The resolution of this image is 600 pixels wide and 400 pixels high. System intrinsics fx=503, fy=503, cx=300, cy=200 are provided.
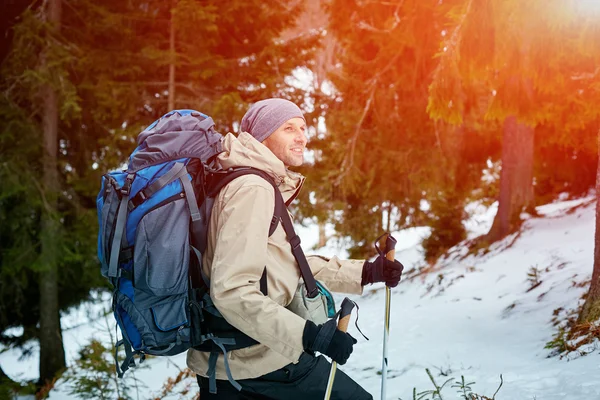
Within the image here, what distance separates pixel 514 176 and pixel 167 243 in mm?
8143

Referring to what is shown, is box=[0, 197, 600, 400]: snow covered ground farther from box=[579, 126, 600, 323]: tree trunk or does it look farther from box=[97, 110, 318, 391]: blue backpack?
box=[97, 110, 318, 391]: blue backpack

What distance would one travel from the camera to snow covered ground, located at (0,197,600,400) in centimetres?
345

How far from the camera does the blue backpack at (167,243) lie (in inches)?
80.5

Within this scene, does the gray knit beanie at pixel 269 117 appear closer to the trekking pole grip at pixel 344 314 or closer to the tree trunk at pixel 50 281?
the trekking pole grip at pixel 344 314

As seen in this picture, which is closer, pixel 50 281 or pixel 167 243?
pixel 167 243

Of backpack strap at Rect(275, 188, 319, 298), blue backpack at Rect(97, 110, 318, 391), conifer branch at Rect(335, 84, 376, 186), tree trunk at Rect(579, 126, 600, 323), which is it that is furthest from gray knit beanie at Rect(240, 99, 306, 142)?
conifer branch at Rect(335, 84, 376, 186)

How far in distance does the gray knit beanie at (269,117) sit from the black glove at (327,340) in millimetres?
961

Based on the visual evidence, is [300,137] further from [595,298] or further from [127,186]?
[595,298]

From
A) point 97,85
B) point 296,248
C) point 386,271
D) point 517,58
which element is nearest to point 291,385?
point 296,248

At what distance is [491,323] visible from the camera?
4.94 metres

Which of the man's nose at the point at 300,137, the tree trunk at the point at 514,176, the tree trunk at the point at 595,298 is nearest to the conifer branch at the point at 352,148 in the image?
the tree trunk at the point at 514,176

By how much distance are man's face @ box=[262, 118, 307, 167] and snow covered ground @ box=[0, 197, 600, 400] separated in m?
2.11

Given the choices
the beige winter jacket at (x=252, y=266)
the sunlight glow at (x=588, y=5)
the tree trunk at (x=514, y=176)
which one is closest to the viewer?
the beige winter jacket at (x=252, y=266)

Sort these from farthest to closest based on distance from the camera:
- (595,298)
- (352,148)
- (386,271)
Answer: (352,148), (595,298), (386,271)
